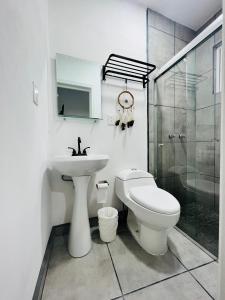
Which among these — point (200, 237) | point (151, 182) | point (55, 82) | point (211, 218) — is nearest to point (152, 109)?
point (151, 182)

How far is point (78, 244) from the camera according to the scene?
106 centimetres

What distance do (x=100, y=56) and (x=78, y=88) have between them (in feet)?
1.39

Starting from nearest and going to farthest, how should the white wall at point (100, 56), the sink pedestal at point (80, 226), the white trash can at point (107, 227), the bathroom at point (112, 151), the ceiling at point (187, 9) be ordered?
the bathroom at point (112, 151), the sink pedestal at point (80, 226), the white trash can at point (107, 227), the white wall at point (100, 56), the ceiling at point (187, 9)

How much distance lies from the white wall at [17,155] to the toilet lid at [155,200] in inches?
27.9

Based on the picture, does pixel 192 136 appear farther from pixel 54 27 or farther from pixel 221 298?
pixel 54 27

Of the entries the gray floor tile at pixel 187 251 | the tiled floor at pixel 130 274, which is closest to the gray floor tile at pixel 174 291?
the tiled floor at pixel 130 274

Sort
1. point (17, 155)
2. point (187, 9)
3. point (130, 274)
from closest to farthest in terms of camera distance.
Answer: point (17, 155)
point (130, 274)
point (187, 9)

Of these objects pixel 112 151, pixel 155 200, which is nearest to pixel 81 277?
pixel 155 200

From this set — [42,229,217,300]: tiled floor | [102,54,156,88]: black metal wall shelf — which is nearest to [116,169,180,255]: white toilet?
[42,229,217,300]: tiled floor

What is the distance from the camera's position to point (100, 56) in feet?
4.66

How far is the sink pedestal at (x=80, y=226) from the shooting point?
1.06 meters

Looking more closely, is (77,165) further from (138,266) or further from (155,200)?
(138,266)

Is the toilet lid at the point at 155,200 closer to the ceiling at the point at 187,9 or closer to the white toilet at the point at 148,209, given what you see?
the white toilet at the point at 148,209

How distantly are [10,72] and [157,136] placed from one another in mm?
1508
